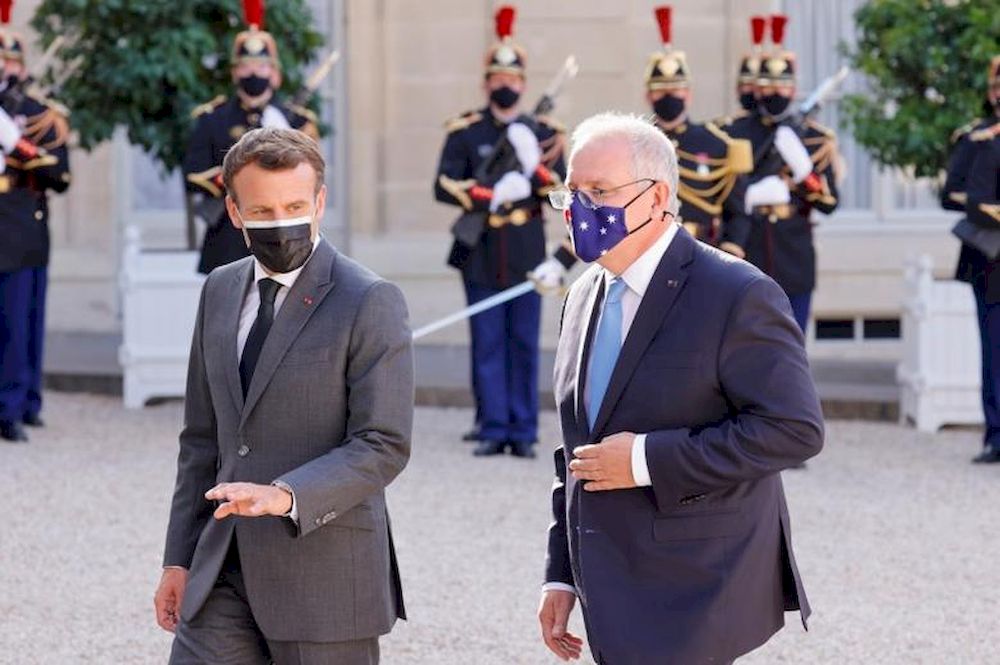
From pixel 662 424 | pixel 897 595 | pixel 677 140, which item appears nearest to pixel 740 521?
pixel 662 424

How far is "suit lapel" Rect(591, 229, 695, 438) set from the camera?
404 cm

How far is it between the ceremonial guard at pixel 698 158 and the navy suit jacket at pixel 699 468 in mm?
6393

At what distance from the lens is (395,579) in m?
4.44

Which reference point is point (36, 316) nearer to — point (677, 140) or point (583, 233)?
point (677, 140)

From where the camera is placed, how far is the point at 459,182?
10672 mm

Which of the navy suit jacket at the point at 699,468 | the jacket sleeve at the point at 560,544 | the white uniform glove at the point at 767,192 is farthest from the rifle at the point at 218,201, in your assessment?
the navy suit jacket at the point at 699,468

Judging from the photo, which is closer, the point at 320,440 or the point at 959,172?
the point at 320,440

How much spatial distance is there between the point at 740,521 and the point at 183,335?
8539 millimetres

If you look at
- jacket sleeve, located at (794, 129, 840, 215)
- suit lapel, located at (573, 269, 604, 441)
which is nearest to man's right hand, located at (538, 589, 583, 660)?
suit lapel, located at (573, 269, 604, 441)

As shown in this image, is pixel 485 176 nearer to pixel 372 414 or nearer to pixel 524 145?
pixel 524 145

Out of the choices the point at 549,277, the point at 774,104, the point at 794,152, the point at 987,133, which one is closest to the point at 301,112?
the point at 549,277

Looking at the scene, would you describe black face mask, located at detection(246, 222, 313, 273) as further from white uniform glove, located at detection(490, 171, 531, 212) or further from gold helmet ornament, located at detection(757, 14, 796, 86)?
gold helmet ornament, located at detection(757, 14, 796, 86)

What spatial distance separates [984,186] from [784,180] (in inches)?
36.9

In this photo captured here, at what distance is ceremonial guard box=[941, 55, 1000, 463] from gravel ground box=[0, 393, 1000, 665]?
1.13 ft
